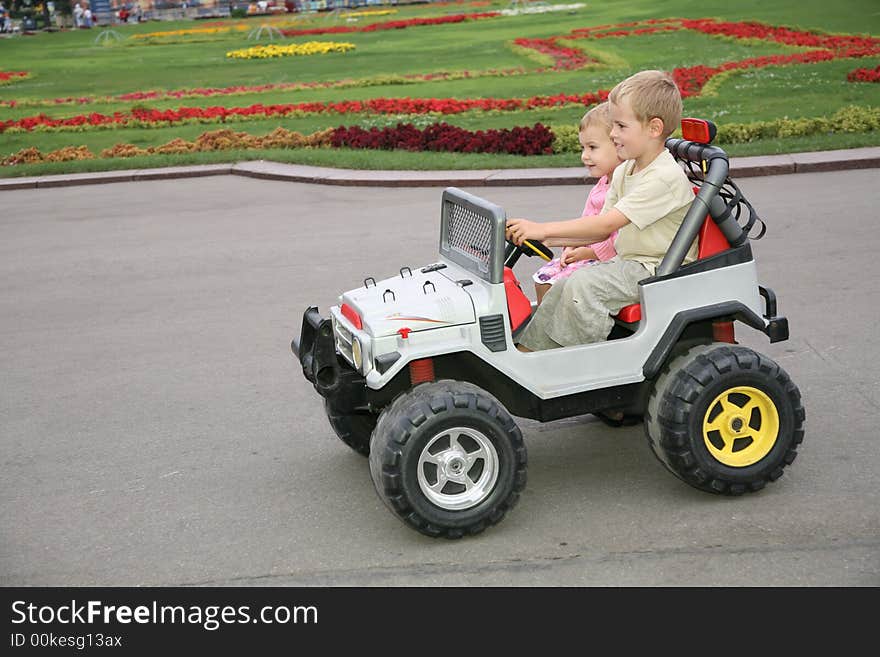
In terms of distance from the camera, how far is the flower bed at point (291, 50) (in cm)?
3559

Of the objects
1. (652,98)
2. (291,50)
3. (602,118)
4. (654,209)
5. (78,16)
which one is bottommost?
(78,16)

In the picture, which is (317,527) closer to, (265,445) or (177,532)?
(177,532)

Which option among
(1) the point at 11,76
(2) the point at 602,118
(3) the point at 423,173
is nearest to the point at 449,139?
(3) the point at 423,173

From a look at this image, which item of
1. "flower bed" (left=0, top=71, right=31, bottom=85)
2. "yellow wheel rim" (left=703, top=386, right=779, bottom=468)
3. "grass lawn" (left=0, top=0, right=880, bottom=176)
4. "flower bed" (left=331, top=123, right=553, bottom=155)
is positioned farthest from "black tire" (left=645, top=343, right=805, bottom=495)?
"flower bed" (left=0, top=71, right=31, bottom=85)

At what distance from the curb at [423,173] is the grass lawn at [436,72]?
0.36 metres

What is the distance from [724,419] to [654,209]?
0.86 meters

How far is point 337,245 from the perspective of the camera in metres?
9.91

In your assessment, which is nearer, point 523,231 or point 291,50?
point 523,231

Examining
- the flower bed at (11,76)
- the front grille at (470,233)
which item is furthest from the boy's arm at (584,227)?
the flower bed at (11,76)

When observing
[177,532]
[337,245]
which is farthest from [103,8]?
[177,532]

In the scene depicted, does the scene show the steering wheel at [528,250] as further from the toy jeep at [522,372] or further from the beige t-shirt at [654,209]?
the beige t-shirt at [654,209]

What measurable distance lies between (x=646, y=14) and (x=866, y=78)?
21.6m

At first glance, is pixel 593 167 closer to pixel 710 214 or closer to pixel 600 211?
pixel 600 211

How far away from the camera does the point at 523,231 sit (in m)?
4.42
